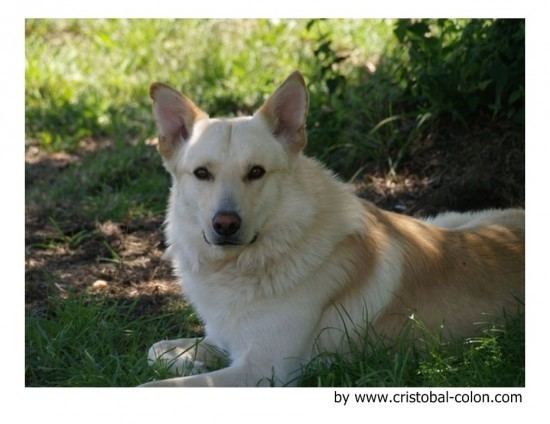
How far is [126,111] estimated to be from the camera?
29.1 ft

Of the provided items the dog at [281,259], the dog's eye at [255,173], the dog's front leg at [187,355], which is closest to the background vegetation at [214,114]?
the dog's front leg at [187,355]

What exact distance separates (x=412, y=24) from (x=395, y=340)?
3233 millimetres

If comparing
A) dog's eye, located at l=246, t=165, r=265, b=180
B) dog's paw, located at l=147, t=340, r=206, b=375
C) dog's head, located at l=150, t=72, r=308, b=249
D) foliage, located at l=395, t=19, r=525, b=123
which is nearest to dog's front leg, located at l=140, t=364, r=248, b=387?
dog's paw, located at l=147, t=340, r=206, b=375

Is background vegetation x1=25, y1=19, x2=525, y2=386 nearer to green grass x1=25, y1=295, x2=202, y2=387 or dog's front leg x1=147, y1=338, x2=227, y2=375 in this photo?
green grass x1=25, y1=295, x2=202, y2=387

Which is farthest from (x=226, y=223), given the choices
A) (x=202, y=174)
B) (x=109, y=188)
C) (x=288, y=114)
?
(x=109, y=188)

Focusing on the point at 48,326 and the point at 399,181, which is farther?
the point at 399,181

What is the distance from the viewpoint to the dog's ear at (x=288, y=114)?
4.77 meters

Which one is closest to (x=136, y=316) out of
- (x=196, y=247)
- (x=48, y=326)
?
(x=48, y=326)

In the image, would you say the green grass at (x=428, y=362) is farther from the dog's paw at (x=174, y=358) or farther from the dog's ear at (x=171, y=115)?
the dog's ear at (x=171, y=115)

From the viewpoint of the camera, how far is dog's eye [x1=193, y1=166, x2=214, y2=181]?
15.2 feet

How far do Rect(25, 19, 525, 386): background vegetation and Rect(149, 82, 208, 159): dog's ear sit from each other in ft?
3.75
